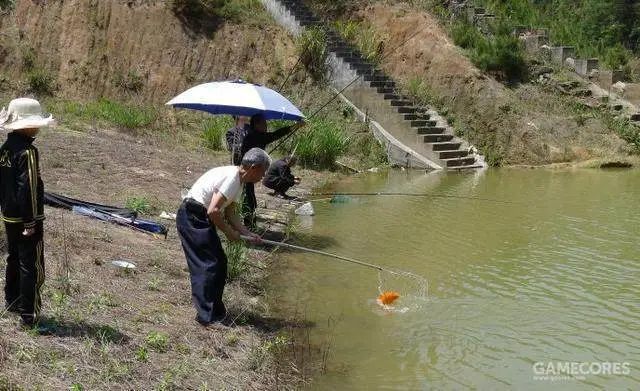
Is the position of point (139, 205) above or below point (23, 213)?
below

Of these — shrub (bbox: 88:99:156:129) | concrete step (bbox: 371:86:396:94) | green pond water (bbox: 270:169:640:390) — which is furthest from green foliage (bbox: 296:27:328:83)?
green pond water (bbox: 270:169:640:390)

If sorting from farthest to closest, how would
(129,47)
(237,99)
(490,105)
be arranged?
(129,47)
(490,105)
(237,99)

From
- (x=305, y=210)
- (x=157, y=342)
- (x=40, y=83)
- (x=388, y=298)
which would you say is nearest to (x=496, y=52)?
(x=305, y=210)

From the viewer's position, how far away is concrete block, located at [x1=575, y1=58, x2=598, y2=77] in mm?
19422

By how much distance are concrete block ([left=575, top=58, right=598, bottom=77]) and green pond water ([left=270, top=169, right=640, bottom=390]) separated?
857cm

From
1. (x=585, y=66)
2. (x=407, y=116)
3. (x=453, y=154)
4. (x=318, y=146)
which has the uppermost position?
(x=585, y=66)

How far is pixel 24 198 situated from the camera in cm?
428

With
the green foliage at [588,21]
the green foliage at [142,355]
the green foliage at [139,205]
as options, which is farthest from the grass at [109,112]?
the green foliage at [142,355]

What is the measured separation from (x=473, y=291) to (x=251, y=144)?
9.75 feet

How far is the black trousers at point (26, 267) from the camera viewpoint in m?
4.36

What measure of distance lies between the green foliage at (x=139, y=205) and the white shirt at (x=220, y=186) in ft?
10.7

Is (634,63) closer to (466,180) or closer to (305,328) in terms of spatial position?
(466,180)

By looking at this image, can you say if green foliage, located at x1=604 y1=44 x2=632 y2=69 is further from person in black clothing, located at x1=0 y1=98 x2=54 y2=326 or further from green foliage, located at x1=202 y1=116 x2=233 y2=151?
person in black clothing, located at x1=0 y1=98 x2=54 y2=326

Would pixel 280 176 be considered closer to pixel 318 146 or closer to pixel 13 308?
pixel 318 146
